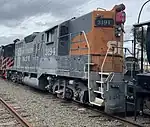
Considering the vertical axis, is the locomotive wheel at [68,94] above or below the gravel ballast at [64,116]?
above

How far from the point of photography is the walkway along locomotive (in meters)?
8.57

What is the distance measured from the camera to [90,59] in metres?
9.59

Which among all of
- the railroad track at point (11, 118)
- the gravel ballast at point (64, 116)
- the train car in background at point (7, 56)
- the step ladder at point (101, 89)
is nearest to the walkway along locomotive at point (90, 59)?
the step ladder at point (101, 89)

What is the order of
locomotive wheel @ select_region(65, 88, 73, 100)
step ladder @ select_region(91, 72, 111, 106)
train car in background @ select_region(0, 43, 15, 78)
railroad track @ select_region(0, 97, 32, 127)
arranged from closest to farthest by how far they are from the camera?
railroad track @ select_region(0, 97, 32, 127), step ladder @ select_region(91, 72, 111, 106), locomotive wheel @ select_region(65, 88, 73, 100), train car in background @ select_region(0, 43, 15, 78)

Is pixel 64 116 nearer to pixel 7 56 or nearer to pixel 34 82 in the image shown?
pixel 34 82

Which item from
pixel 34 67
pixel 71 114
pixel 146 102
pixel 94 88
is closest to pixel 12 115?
pixel 71 114

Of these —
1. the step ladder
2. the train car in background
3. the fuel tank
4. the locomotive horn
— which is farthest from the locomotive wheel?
the train car in background

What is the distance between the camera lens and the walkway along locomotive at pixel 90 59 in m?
8.57

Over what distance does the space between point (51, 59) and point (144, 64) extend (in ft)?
19.4

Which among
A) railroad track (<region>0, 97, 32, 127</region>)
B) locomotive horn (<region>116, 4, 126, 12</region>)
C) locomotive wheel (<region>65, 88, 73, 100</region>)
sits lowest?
railroad track (<region>0, 97, 32, 127</region>)

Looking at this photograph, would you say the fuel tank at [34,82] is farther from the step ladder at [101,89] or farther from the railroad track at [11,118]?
the step ladder at [101,89]

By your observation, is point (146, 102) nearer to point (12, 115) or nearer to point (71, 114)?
point (71, 114)

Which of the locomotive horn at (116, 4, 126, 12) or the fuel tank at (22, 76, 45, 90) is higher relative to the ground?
the locomotive horn at (116, 4, 126, 12)

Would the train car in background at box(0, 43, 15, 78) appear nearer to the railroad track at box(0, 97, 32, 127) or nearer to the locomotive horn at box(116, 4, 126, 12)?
the railroad track at box(0, 97, 32, 127)
